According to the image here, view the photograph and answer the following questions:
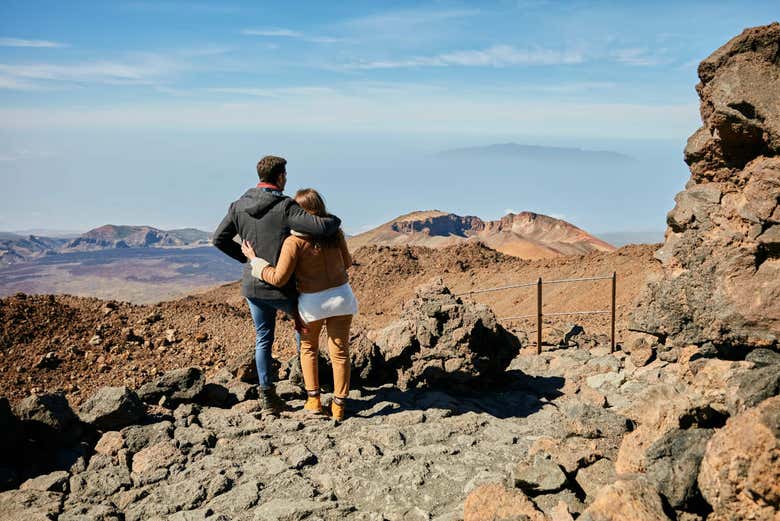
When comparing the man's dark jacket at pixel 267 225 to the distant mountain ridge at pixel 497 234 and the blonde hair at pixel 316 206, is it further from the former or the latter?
the distant mountain ridge at pixel 497 234

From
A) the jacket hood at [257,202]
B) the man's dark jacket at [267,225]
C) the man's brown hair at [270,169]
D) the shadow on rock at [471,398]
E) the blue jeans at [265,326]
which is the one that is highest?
the man's brown hair at [270,169]

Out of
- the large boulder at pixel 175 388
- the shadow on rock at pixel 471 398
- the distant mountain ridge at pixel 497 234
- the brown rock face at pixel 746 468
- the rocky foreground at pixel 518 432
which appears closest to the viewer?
the brown rock face at pixel 746 468

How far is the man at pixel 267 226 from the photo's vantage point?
576 centimetres

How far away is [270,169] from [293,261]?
2.94 feet

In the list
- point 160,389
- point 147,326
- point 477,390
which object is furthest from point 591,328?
point 160,389

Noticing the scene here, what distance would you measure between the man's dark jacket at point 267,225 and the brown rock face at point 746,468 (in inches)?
137

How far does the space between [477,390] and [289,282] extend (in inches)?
130

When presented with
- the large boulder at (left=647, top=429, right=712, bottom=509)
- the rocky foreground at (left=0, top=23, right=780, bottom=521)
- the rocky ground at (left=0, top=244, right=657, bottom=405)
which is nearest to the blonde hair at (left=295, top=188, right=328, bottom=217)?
the rocky foreground at (left=0, top=23, right=780, bottom=521)

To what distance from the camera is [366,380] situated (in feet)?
25.5

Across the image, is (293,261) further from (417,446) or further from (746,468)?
(746,468)

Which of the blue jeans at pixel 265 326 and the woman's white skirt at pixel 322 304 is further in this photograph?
the blue jeans at pixel 265 326

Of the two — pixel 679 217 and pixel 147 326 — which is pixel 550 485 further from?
pixel 147 326

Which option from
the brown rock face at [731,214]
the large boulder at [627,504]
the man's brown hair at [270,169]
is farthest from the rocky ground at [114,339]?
the large boulder at [627,504]

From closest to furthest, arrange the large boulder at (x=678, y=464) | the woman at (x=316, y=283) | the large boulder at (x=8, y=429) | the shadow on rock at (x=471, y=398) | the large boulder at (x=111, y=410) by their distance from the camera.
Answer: the large boulder at (x=678, y=464)
the large boulder at (x=8, y=429)
the woman at (x=316, y=283)
the large boulder at (x=111, y=410)
the shadow on rock at (x=471, y=398)
